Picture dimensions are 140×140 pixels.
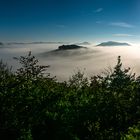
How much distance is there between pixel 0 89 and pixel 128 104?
268 inches

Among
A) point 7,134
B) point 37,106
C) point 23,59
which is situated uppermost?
point 23,59

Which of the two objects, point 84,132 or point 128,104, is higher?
point 128,104

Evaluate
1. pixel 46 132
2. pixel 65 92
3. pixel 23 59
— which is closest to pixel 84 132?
pixel 46 132

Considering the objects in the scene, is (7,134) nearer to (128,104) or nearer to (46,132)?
(46,132)

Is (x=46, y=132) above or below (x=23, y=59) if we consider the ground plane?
below

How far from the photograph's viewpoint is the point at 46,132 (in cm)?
1483

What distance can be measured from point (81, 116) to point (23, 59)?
12.4m

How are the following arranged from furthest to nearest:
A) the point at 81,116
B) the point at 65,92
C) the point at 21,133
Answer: the point at 65,92 → the point at 81,116 → the point at 21,133

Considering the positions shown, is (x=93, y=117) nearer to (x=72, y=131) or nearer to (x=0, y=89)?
(x=72, y=131)

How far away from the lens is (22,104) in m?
15.7

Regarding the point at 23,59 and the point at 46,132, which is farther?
the point at 23,59

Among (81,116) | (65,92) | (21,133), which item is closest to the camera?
(21,133)

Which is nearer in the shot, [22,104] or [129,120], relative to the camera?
[129,120]

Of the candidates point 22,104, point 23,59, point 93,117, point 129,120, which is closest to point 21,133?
point 22,104
